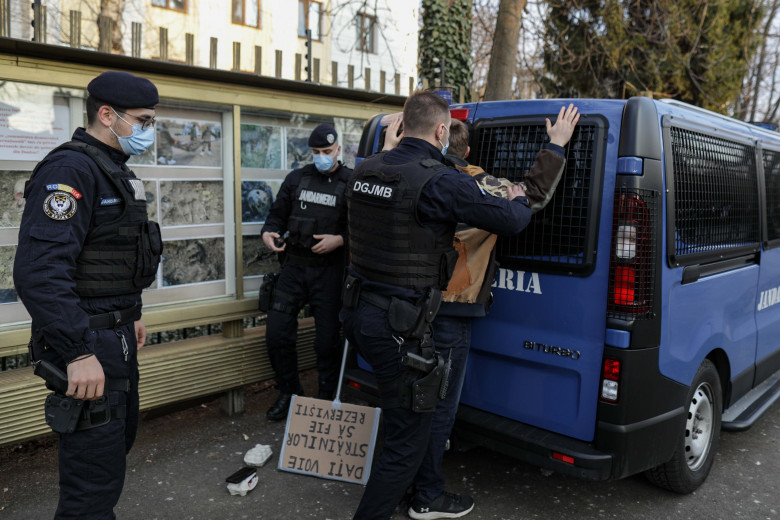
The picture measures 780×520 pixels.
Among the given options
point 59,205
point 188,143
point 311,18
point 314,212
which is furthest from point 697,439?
point 311,18

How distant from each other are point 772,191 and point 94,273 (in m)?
4.24

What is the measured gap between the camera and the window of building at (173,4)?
573 inches

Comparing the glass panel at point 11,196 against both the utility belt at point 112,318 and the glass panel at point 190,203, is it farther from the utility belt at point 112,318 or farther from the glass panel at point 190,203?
the utility belt at point 112,318

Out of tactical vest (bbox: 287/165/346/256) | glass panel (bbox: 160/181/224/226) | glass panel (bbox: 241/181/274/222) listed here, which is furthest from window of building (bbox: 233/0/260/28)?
tactical vest (bbox: 287/165/346/256)

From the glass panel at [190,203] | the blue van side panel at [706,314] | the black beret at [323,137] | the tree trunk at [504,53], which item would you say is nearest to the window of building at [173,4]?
the tree trunk at [504,53]

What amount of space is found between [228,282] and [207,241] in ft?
1.11

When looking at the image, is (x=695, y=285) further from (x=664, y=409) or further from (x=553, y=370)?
(x=553, y=370)

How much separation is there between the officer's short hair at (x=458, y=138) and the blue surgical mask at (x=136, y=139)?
1452 mm

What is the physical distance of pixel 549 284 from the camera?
3.03m

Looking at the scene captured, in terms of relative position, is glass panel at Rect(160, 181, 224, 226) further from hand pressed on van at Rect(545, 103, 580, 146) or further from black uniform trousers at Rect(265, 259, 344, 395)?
hand pressed on van at Rect(545, 103, 580, 146)

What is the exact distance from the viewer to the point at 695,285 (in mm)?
3152

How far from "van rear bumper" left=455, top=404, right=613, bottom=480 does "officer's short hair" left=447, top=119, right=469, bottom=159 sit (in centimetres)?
136

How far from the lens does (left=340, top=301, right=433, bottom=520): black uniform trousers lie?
279 centimetres

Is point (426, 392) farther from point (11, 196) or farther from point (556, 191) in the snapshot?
point (11, 196)
